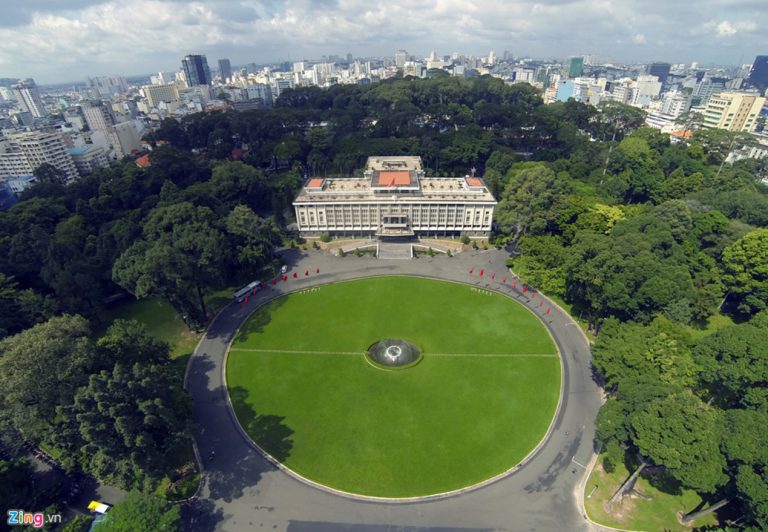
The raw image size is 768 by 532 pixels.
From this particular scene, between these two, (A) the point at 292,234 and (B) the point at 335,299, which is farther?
(A) the point at 292,234

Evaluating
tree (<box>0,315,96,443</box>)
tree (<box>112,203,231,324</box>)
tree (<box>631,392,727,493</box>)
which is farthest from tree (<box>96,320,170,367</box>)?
tree (<box>631,392,727,493</box>)

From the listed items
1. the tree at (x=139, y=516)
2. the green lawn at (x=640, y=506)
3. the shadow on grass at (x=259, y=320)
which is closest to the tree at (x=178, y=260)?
the shadow on grass at (x=259, y=320)

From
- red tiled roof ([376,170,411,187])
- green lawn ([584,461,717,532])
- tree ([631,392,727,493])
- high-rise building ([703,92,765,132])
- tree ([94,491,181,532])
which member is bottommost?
green lawn ([584,461,717,532])

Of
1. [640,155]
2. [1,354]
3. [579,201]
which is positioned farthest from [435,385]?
[640,155]

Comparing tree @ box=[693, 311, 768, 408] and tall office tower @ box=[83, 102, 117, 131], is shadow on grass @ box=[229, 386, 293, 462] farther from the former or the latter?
tall office tower @ box=[83, 102, 117, 131]

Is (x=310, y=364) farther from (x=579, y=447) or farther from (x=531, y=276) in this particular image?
(x=531, y=276)

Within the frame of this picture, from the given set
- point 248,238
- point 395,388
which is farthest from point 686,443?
point 248,238

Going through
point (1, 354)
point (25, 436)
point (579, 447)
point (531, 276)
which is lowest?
point (579, 447)
